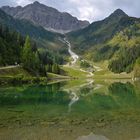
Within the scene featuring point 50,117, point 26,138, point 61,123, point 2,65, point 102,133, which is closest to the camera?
point 26,138

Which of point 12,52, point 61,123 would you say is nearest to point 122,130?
point 61,123

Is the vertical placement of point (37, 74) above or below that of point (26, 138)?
above

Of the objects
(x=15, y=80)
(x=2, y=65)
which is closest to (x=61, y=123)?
(x=15, y=80)

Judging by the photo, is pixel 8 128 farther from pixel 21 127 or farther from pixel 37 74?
pixel 37 74

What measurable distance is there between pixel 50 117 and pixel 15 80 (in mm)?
101237

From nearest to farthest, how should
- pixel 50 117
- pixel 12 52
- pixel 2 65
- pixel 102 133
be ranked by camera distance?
pixel 102 133 < pixel 50 117 < pixel 2 65 < pixel 12 52

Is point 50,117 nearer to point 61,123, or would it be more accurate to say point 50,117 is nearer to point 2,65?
point 61,123

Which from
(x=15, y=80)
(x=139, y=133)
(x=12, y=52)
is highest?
(x=12, y=52)

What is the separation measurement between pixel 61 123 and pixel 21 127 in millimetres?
5217

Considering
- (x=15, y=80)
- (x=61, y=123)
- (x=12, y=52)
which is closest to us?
(x=61, y=123)

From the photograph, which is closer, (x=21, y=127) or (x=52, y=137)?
(x=52, y=137)

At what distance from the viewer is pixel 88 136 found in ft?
94.8

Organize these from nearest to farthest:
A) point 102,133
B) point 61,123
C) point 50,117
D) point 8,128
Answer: point 102,133 → point 8,128 → point 61,123 → point 50,117

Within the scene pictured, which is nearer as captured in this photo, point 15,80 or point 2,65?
point 15,80
